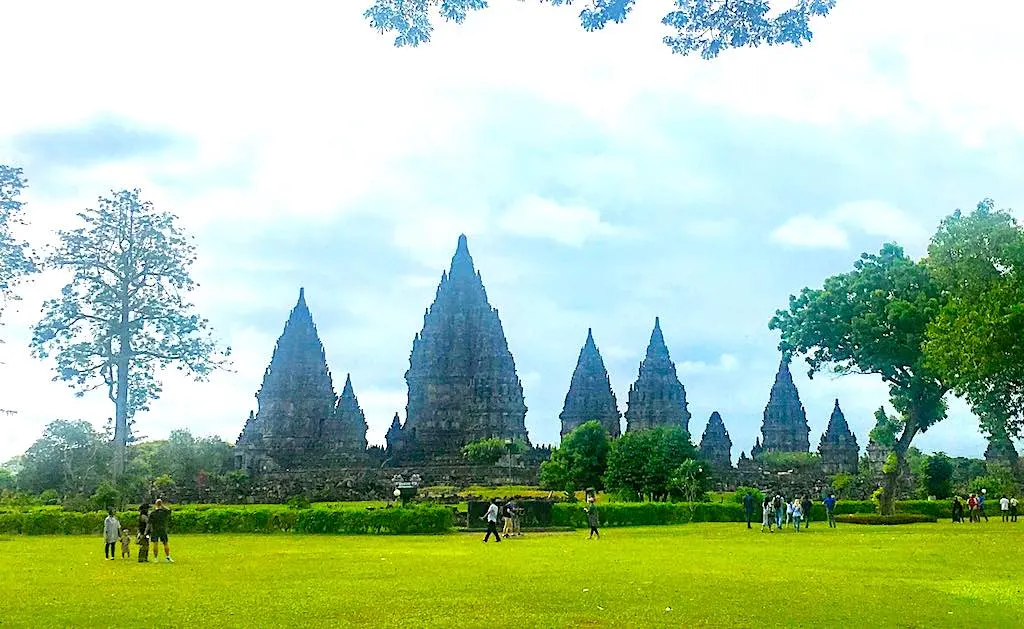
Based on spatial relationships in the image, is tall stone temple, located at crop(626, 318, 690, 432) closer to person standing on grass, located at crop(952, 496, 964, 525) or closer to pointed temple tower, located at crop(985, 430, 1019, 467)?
pointed temple tower, located at crop(985, 430, 1019, 467)

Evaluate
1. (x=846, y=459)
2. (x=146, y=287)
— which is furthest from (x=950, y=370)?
(x=846, y=459)

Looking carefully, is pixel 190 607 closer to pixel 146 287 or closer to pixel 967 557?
pixel 967 557

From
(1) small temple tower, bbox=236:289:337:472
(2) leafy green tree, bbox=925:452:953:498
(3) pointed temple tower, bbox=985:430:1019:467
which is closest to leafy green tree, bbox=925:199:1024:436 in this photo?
(2) leafy green tree, bbox=925:452:953:498

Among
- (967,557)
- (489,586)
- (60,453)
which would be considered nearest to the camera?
(489,586)

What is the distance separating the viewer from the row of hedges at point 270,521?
38031 millimetres

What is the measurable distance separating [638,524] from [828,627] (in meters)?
30.1

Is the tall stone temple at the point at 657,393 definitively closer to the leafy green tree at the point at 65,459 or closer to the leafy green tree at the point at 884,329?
the leafy green tree at the point at 884,329

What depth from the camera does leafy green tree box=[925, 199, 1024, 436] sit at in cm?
3722

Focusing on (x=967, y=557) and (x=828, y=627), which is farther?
(x=967, y=557)

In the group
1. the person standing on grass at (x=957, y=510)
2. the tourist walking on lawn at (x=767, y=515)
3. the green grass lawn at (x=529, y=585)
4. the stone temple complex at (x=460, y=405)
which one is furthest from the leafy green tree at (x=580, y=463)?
the green grass lawn at (x=529, y=585)

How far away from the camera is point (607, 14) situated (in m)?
13.3

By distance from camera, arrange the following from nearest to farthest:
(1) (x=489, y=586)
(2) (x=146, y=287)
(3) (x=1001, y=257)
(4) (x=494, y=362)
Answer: (1) (x=489, y=586) → (3) (x=1001, y=257) → (2) (x=146, y=287) → (4) (x=494, y=362)

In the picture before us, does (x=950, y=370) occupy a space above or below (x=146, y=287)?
below

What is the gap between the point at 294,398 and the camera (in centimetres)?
8844
